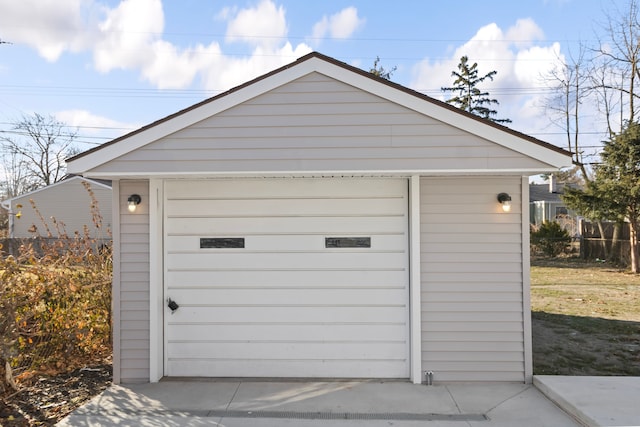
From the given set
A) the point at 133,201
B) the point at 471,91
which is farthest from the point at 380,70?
the point at 133,201

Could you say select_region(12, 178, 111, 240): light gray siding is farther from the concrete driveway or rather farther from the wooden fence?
the wooden fence

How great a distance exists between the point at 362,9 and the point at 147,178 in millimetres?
10801

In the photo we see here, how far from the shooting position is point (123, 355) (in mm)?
4504

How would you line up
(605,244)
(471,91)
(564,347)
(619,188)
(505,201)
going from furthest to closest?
(471,91), (605,244), (619,188), (564,347), (505,201)

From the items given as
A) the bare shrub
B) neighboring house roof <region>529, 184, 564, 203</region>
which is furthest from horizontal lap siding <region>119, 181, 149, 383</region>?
neighboring house roof <region>529, 184, 564, 203</region>

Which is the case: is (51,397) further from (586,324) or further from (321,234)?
(586,324)

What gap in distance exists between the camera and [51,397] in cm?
420

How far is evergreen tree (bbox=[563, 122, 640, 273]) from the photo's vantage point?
1303 cm

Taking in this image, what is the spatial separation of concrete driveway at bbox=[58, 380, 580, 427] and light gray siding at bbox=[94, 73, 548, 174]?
2.25 meters

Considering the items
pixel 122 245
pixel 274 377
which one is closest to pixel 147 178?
pixel 122 245

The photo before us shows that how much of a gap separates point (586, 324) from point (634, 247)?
8.78 meters

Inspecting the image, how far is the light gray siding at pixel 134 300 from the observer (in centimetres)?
449

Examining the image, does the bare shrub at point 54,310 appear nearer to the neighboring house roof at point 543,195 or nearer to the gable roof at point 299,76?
the gable roof at point 299,76

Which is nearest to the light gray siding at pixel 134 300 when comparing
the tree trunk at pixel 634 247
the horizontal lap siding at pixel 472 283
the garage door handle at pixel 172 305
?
the garage door handle at pixel 172 305
